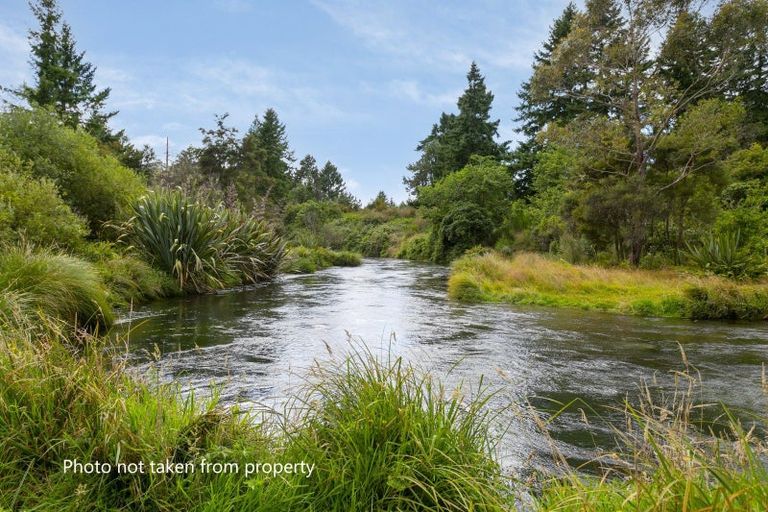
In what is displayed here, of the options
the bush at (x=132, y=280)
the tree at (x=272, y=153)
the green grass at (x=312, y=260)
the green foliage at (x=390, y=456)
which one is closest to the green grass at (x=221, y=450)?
the green foliage at (x=390, y=456)

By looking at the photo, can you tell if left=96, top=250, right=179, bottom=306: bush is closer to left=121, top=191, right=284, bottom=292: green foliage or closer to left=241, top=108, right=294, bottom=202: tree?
left=121, top=191, right=284, bottom=292: green foliage

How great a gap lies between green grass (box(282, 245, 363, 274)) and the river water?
8.50 meters

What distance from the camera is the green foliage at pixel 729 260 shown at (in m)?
10.7

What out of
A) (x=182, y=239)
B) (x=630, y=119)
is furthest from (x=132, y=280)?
(x=630, y=119)

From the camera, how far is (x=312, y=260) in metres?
22.8

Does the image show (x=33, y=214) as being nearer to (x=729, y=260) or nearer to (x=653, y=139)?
(x=729, y=260)

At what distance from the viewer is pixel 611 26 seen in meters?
16.3

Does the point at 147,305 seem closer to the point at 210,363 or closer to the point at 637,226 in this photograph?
the point at 210,363

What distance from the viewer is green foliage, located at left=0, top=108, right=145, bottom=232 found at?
1115 cm

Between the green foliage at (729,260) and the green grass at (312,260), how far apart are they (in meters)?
13.7

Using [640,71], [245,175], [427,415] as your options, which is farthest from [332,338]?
[245,175]

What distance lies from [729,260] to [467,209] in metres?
18.5

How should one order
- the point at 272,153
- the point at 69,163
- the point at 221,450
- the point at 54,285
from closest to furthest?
1. the point at 221,450
2. the point at 54,285
3. the point at 69,163
4. the point at 272,153

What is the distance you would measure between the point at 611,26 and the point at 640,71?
Result: 1966mm
